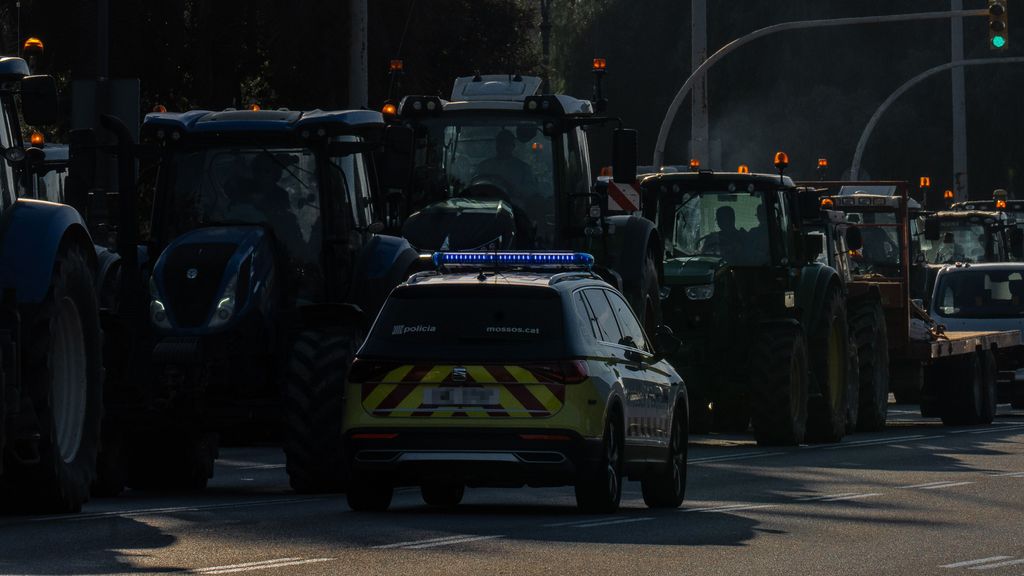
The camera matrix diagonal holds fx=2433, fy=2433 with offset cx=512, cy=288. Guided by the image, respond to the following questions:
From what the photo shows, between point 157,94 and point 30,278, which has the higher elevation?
point 157,94

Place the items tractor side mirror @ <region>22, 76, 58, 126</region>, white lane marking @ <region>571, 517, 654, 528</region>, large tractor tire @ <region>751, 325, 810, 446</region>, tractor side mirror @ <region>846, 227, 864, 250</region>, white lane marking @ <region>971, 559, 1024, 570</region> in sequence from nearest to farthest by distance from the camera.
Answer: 1. white lane marking @ <region>971, 559, 1024, 570</region>
2. tractor side mirror @ <region>22, 76, 58, 126</region>
3. white lane marking @ <region>571, 517, 654, 528</region>
4. large tractor tire @ <region>751, 325, 810, 446</region>
5. tractor side mirror @ <region>846, 227, 864, 250</region>

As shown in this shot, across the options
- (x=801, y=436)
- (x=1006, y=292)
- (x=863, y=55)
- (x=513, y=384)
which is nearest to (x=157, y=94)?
(x=1006, y=292)

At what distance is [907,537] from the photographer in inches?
587

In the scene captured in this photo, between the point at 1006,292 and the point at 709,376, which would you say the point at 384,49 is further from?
the point at 709,376

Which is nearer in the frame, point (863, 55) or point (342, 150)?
point (342, 150)

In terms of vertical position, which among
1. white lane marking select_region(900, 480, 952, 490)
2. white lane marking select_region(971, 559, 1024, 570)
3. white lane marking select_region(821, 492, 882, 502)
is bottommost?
white lane marking select_region(900, 480, 952, 490)

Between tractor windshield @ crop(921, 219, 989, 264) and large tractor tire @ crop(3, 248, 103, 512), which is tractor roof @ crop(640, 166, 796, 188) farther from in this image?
tractor windshield @ crop(921, 219, 989, 264)

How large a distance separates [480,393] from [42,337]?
9.58 ft

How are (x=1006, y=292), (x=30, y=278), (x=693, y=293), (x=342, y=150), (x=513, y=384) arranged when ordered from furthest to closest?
(x=1006, y=292) → (x=693, y=293) → (x=342, y=150) → (x=513, y=384) → (x=30, y=278)

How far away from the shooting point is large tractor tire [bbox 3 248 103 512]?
47.0 feet

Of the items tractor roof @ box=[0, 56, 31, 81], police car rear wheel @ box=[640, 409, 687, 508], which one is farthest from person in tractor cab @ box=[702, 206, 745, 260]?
tractor roof @ box=[0, 56, 31, 81]

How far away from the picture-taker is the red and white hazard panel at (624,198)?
25109 millimetres

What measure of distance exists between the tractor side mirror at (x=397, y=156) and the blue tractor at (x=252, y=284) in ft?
1.01

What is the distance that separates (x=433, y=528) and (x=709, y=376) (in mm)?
11803
